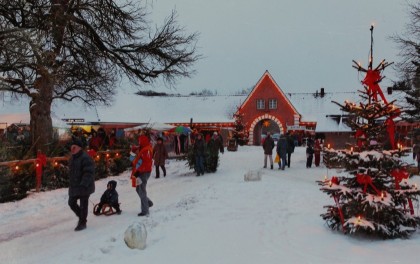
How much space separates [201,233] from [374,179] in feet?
9.82

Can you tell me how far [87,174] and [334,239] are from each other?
4433mm

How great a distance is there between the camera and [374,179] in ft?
24.8

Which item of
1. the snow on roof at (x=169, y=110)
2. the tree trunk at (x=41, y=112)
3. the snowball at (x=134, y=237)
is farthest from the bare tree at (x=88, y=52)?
the snow on roof at (x=169, y=110)

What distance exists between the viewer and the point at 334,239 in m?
7.38

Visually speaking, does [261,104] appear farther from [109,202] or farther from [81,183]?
[81,183]

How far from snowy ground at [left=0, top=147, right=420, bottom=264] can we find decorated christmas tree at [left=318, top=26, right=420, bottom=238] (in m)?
0.29

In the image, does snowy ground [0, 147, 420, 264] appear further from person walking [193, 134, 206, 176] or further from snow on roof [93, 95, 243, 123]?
snow on roof [93, 95, 243, 123]

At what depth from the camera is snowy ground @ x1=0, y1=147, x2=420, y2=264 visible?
21.0 feet

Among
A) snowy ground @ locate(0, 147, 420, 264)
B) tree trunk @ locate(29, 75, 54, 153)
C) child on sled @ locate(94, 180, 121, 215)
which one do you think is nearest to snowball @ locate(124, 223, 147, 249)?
snowy ground @ locate(0, 147, 420, 264)

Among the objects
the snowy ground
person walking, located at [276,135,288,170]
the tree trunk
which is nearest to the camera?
the snowy ground

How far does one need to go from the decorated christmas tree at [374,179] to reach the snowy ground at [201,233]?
0.95 feet

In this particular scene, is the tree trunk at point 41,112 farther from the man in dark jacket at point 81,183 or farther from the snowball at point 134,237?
the snowball at point 134,237

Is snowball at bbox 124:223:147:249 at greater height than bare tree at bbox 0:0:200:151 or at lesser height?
lesser

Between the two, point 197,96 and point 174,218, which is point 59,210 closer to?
point 174,218
